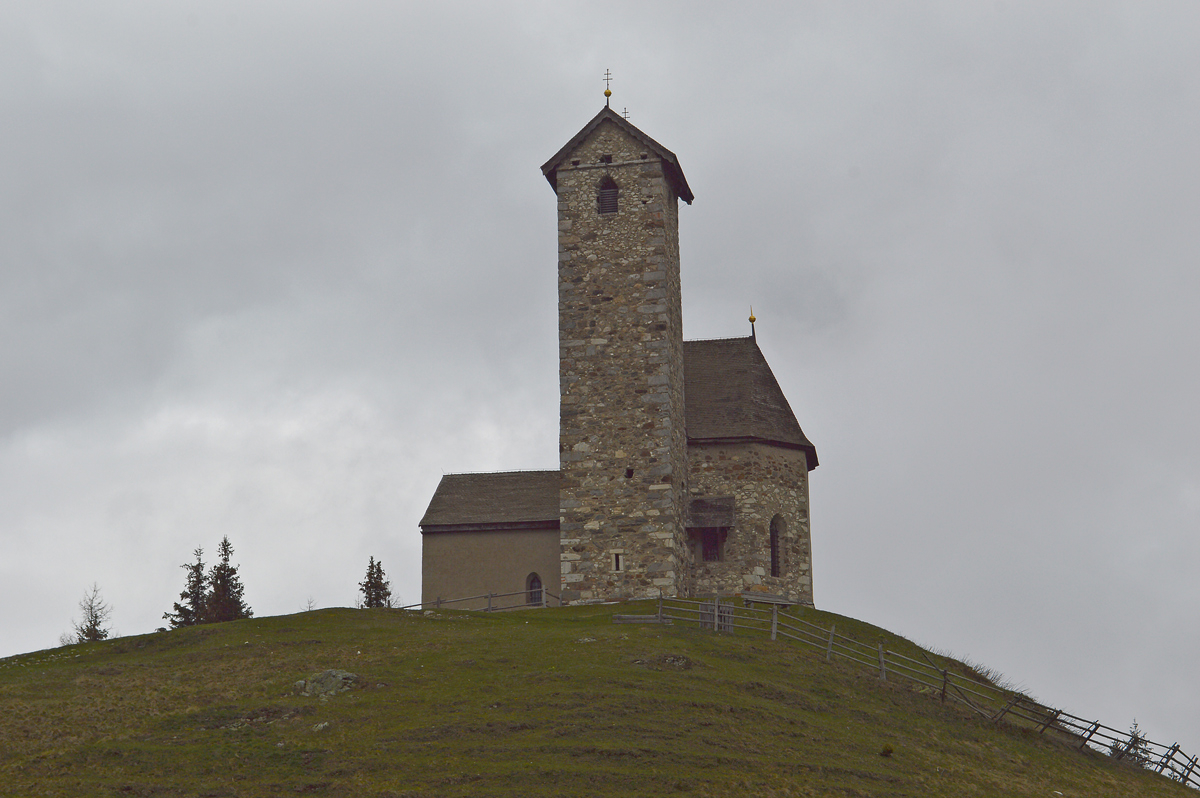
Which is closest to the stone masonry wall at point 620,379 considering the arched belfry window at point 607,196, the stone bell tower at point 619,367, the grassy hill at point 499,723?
the stone bell tower at point 619,367

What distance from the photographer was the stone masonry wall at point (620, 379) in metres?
44.5

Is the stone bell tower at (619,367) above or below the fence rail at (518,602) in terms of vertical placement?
above

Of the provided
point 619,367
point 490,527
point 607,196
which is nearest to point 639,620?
point 619,367

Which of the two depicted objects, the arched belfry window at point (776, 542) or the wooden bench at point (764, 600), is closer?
the wooden bench at point (764, 600)

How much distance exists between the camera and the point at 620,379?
4606 cm

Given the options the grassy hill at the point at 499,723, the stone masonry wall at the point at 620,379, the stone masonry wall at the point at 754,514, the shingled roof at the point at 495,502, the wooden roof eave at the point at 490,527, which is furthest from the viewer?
the shingled roof at the point at 495,502

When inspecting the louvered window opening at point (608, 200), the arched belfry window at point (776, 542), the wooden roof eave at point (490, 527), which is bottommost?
the arched belfry window at point (776, 542)

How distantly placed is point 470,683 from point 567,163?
22448 millimetres

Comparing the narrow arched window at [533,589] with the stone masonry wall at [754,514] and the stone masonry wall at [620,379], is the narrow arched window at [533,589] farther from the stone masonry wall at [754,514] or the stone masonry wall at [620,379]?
the stone masonry wall at [754,514]

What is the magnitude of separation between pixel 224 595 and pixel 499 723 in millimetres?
26566

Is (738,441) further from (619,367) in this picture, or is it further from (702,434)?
(619,367)

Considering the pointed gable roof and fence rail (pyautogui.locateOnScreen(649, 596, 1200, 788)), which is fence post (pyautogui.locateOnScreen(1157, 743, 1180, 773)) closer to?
fence rail (pyautogui.locateOnScreen(649, 596, 1200, 788))

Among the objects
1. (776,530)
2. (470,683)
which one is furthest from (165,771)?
(776,530)

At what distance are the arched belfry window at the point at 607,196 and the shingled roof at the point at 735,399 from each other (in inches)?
270
